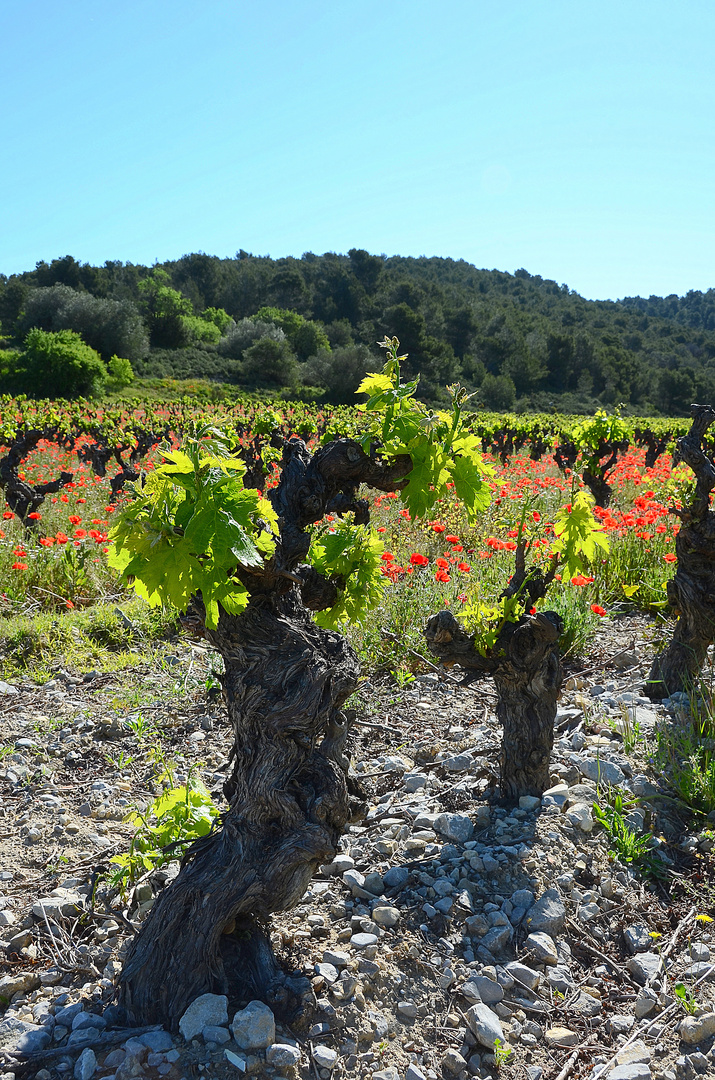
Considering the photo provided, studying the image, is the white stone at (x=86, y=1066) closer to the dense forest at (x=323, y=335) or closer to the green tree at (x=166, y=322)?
the dense forest at (x=323, y=335)

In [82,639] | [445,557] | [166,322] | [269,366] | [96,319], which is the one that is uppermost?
[166,322]

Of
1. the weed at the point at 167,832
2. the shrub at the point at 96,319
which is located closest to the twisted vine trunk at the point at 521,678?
the weed at the point at 167,832

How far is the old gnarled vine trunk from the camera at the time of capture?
2.23m

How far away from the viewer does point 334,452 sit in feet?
8.55

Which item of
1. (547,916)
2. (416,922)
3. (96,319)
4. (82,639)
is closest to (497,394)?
(96,319)

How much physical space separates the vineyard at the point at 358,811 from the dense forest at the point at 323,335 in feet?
126

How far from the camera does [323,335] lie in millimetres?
55406

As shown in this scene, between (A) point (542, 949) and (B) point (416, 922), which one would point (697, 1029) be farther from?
(B) point (416, 922)

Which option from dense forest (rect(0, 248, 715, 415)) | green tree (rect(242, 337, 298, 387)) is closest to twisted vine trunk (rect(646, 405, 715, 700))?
dense forest (rect(0, 248, 715, 415))

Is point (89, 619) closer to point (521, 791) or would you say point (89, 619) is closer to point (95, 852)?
point (95, 852)

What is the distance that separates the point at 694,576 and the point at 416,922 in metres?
2.77

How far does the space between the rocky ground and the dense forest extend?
1504 inches

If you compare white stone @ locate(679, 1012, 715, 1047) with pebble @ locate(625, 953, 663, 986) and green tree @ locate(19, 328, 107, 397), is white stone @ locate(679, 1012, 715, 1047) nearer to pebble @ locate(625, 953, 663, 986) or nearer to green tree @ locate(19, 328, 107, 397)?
pebble @ locate(625, 953, 663, 986)

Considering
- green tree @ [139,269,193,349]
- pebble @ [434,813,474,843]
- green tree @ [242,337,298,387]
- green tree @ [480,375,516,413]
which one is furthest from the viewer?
green tree @ [139,269,193,349]
